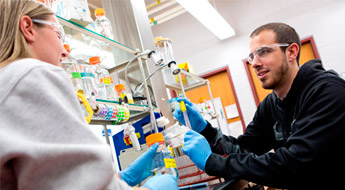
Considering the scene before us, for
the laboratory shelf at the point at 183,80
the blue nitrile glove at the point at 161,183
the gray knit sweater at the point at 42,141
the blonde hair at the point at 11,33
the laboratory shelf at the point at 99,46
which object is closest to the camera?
the gray knit sweater at the point at 42,141

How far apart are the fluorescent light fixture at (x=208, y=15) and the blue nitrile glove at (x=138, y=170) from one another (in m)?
2.65

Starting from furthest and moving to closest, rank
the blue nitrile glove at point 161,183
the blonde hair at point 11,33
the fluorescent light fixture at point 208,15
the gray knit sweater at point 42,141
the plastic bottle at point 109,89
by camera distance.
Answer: the fluorescent light fixture at point 208,15, the plastic bottle at point 109,89, the blue nitrile glove at point 161,183, the blonde hair at point 11,33, the gray knit sweater at point 42,141

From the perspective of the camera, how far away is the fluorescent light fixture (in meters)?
3.85

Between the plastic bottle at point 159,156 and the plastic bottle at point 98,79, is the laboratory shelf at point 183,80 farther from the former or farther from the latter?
the plastic bottle at point 159,156

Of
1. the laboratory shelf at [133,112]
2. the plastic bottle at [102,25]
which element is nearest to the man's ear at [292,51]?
the laboratory shelf at [133,112]

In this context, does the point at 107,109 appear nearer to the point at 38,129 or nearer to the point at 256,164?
the point at 256,164

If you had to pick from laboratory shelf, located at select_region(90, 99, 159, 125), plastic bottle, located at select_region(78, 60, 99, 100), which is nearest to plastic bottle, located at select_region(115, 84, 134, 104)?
laboratory shelf, located at select_region(90, 99, 159, 125)

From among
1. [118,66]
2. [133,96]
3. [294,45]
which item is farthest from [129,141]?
[294,45]

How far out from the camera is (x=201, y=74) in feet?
19.4

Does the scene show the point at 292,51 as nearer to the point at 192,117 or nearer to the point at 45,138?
the point at 192,117

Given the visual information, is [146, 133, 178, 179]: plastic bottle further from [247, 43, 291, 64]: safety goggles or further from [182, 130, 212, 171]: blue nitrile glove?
[247, 43, 291, 64]: safety goggles

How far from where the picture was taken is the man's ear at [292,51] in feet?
6.84

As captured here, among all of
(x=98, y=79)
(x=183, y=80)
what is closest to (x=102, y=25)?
(x=98, y=79)

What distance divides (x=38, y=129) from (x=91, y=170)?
148mm
